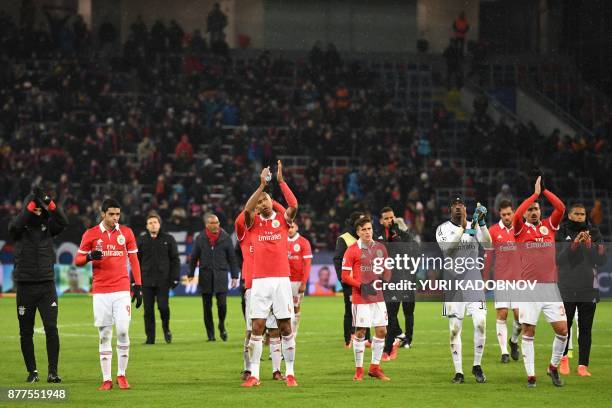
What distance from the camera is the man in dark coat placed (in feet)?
75.2

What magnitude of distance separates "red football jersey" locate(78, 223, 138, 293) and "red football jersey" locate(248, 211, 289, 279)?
5.54 ft

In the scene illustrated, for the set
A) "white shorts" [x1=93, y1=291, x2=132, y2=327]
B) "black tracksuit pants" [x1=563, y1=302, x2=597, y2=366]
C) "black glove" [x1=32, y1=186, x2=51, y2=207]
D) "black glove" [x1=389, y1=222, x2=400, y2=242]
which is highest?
"black glove" [x1=32, y1=186, x2=51, y2=207]

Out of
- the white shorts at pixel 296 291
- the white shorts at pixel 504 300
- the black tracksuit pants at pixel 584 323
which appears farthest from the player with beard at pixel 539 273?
the white shorts at pixel 296 291

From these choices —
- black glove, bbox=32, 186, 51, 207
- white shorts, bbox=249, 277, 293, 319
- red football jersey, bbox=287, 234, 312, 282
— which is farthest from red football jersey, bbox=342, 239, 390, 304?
black glove, bbox=32, 186, 51, 207

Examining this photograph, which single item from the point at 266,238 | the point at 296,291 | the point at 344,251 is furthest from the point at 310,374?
the point at 344,251

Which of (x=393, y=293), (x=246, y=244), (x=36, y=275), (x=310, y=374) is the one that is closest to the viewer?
(x=246, y=244)

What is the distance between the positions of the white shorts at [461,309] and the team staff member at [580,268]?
3.97 feet

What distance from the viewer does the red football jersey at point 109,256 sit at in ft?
49.2

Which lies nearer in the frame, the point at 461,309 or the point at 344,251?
the point at 461,309

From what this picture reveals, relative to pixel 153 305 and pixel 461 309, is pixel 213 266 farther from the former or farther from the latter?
pixel 461 309

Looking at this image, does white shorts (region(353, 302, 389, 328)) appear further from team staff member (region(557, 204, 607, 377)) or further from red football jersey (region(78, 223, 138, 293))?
red football jersey (region(78, 223, 138, 293))

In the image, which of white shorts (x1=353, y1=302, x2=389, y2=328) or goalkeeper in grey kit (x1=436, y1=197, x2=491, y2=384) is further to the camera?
white shorts (x1=353, y1=302, x2=389, y2=328)

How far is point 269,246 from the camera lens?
599 inches

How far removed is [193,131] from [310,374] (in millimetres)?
28042
